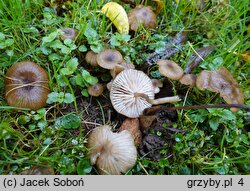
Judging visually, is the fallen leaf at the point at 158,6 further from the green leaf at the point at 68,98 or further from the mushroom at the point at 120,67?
the green leaf at the point at 68,98

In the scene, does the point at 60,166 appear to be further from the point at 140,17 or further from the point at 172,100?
the point at 140,17

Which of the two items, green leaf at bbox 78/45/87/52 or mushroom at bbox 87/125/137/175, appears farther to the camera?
green leaf at bbox 78/45/87/52

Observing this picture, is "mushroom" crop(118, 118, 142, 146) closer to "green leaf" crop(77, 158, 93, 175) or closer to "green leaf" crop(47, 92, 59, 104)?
"green leaf" crop(77, 158, 93, 175)

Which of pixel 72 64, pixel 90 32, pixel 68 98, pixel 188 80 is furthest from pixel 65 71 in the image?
pixel 188 80

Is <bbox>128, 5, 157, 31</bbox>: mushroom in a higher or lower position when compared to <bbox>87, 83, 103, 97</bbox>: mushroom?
higher

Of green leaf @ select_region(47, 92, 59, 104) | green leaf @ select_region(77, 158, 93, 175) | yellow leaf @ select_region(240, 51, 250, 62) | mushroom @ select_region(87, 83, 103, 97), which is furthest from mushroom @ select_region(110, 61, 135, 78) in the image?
yellow leaf @ select_region(240, 51, 250, 62)
